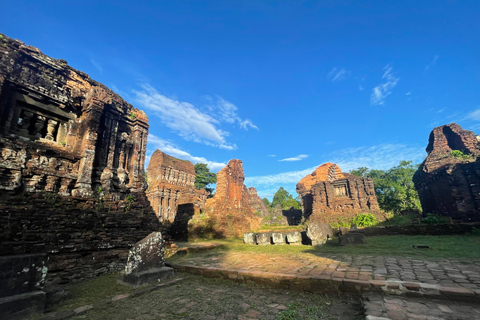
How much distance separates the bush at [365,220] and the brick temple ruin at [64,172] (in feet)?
67.0

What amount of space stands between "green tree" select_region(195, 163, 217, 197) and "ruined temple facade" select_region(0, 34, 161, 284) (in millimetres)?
29566

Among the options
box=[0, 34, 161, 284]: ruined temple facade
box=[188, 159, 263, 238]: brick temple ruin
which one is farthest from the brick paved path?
box=[188, 159, 263, 238]: brick temple ruin

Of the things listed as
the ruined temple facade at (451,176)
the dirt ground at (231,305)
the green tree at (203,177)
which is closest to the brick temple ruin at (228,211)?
the dirt ground at (231,305)

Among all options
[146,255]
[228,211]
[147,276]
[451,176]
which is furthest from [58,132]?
[451,176]

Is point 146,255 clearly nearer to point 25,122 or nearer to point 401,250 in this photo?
point 25,122

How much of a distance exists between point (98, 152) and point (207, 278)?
6.96 meters

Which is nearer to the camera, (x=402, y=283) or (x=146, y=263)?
(x=402, y=283)

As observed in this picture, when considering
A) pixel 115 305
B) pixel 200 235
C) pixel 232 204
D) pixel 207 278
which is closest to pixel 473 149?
pixel 232 204

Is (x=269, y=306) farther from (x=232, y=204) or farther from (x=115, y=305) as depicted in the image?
(x=232, y=204)

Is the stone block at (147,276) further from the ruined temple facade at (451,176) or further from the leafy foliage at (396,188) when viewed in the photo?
the leafy foliage at (396,188)

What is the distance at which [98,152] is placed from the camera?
29.3 feet

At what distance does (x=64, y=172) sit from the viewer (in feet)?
24.6

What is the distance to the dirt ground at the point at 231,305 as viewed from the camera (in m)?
3.16

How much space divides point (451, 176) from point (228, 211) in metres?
18.2
